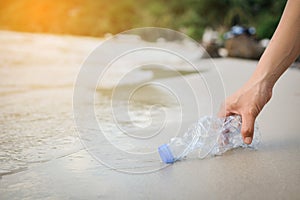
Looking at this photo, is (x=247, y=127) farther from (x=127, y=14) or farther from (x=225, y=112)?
(x=127, y=14)

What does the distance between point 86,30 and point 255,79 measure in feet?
62.3

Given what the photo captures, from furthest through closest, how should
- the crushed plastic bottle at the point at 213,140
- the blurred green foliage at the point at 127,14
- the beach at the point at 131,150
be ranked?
the blurred green foliage at the point at 127,14
the crushed plastic bottle at the point at 213,140
the beach at the point at 131,150

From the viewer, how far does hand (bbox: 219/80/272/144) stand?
1.69 m

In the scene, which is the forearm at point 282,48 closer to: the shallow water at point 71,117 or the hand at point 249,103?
the hand at point 249,103

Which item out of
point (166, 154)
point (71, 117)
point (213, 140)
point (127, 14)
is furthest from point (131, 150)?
point (127, 14)

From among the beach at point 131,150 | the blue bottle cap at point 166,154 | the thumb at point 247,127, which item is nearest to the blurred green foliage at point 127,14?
the beach at point 131,150

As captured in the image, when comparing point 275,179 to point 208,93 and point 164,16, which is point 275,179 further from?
point 164,16

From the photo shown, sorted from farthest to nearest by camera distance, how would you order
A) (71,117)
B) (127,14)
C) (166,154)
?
(127,14) < (71,117) < (166,154)

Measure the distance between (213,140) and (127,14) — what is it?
65.0 ft

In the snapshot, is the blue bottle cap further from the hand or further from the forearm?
the forearm

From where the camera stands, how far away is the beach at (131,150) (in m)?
1.37

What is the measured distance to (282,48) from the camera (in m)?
1.71

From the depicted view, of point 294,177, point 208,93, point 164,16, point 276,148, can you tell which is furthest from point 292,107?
point 164,16

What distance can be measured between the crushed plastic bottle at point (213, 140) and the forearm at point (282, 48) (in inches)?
7.9
